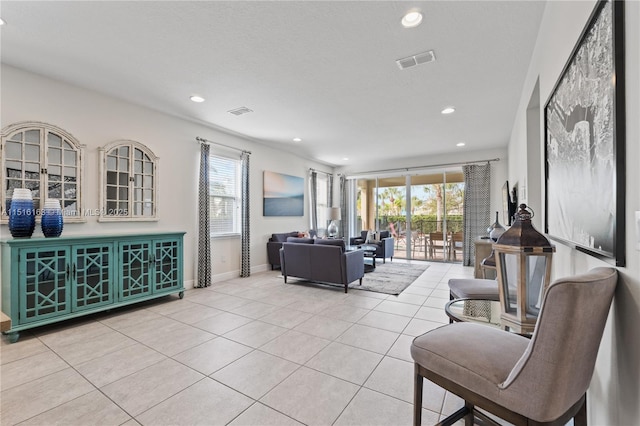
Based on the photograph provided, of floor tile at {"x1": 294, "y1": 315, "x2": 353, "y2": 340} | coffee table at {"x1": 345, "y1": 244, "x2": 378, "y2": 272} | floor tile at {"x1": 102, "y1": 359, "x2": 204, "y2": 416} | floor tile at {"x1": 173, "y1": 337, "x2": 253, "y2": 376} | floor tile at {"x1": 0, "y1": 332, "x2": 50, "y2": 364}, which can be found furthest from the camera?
coffee table at {"x1": 345, "y1": 244, "x2": 378, "y2": 272}

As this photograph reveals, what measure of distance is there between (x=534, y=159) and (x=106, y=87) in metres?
4.96

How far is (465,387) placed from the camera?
1.18 metres

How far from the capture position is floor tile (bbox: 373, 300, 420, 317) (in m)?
3.41

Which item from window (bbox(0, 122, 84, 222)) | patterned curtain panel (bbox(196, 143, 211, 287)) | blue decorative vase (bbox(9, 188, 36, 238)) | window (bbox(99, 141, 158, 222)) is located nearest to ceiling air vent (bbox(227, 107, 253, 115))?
patterned curtain panel (bbox(196, 143, 211, 287))

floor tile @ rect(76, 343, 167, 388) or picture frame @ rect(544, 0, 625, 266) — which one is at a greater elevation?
picture frame @ rect(544, 0, 625, 266)

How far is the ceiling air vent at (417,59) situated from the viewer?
2.67 metres

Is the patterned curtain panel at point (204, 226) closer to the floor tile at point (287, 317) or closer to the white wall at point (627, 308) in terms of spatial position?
the floor tile at point (287, 317)

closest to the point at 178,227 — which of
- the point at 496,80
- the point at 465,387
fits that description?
the point at 465,387

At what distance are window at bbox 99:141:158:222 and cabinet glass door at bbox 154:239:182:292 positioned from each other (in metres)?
0.52

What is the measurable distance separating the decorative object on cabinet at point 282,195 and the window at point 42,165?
3.23 meters

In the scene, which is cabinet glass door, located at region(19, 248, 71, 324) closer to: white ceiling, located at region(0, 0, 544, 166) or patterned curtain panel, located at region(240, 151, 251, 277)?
white ceiling, located at region(0, 0, 544, 166)

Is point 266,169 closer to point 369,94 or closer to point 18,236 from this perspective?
point 369,94

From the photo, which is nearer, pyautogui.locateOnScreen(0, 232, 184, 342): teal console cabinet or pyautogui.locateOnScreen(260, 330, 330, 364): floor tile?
pyautogui.locateOnScreen(260, 330, 330, 364): floor tile

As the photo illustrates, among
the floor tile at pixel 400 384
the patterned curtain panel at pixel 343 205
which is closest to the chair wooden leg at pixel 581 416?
the floor tile at pixel 400 384
